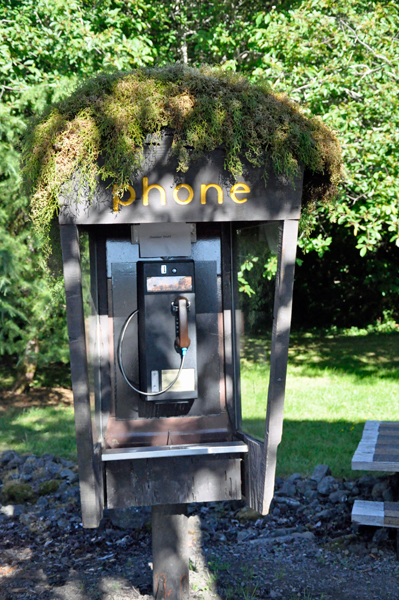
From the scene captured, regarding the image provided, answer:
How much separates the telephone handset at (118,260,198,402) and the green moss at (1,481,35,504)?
6.94 ft

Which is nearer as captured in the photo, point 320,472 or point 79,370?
point 79,370

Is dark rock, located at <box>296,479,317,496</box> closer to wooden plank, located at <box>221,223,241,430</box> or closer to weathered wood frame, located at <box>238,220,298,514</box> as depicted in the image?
wooden plank, located at <box>221,223,241,430</box>

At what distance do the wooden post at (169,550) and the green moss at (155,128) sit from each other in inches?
62.5

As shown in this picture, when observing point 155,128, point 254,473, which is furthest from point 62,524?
point 155,128

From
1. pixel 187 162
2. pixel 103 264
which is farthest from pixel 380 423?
pixel 187 162

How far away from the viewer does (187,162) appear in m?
2.65

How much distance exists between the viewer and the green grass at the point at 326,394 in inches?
135

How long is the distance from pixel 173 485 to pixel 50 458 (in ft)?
9.31

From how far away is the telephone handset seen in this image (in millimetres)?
3287

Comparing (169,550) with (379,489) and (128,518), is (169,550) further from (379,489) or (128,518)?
(379,489)

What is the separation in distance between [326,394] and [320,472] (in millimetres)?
3458

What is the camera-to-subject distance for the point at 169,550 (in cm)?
313

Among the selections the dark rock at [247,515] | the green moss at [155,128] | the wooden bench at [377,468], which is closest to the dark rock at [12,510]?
the dark rock at [247,515]

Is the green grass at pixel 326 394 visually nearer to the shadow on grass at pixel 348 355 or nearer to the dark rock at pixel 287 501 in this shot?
the shadow on grass at pixel 348 355
